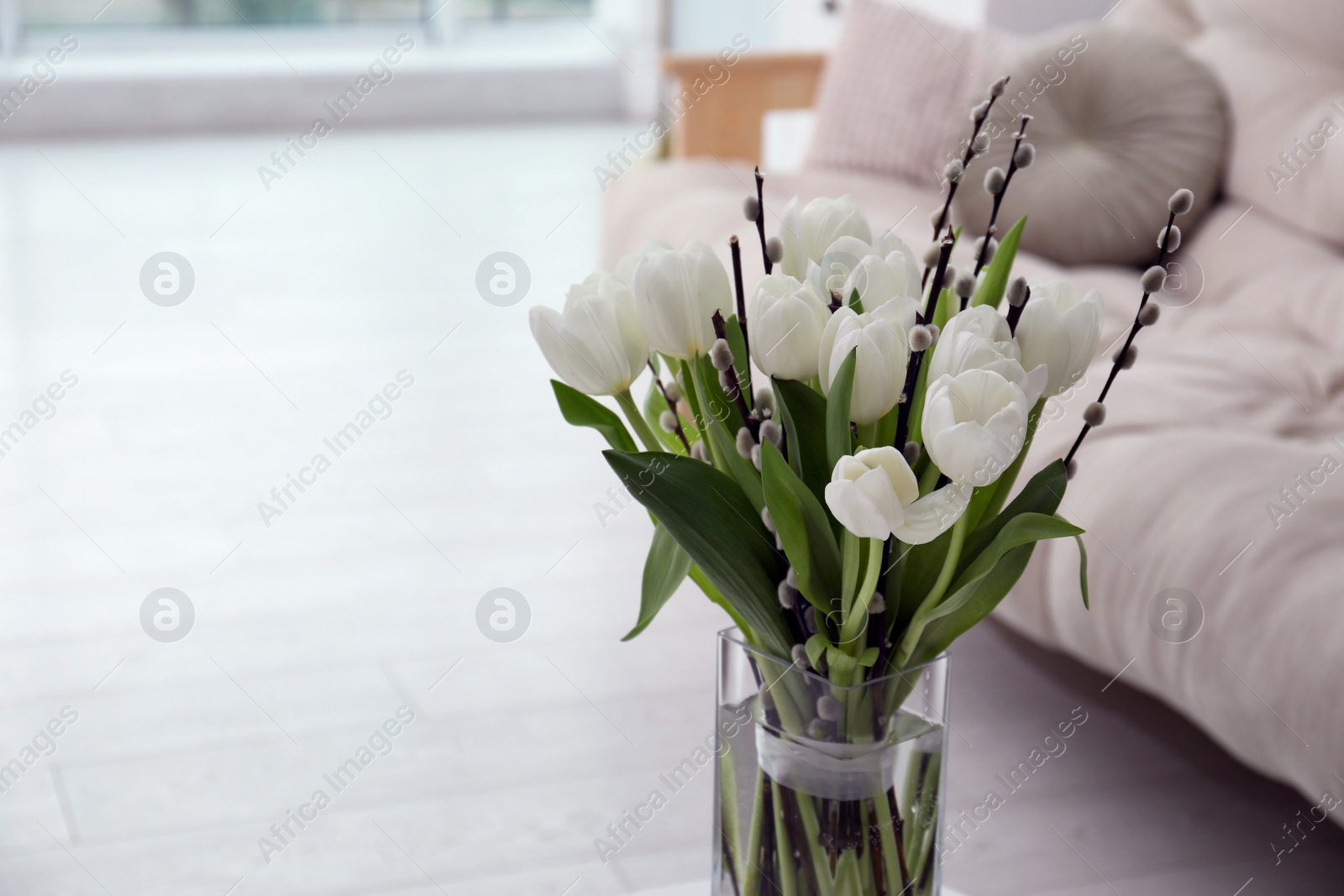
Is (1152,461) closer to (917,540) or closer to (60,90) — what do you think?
(917,540)

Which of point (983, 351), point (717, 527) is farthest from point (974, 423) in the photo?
point (717, 527)

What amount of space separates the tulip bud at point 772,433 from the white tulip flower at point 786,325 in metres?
0.02

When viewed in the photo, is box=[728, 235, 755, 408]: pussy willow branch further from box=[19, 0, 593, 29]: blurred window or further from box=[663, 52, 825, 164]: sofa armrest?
box=[19, 0, 593, 29]: blurred window

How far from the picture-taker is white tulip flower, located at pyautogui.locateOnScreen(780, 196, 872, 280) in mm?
584

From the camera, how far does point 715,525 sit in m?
0.57

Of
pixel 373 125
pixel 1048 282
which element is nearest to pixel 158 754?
pixel 1048 282

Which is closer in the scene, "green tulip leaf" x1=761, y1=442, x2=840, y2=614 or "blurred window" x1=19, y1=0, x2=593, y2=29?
"green tulip leaf" x1=761, y1=442, x2=840, y2=614

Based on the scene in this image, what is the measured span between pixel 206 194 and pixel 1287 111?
3348 millimetres

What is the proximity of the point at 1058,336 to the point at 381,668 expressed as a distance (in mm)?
1217

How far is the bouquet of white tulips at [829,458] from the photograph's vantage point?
0.52 m

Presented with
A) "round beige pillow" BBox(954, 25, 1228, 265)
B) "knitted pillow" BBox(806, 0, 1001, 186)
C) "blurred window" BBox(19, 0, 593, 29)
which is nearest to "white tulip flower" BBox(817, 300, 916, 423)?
"round beige pillow" BBox(954, 25, 1228, 265)

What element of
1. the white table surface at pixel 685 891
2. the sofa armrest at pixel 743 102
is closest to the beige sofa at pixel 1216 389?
the sofa armrest at pixel 743 102

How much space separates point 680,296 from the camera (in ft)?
1.79

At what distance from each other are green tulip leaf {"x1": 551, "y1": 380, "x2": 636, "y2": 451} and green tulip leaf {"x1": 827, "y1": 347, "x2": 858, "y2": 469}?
0.40ft
